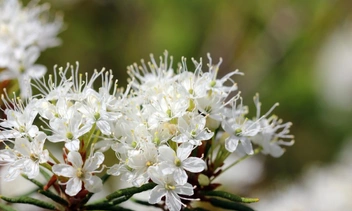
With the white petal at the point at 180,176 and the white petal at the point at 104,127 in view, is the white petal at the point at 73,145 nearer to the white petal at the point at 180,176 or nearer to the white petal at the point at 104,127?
the white petal at the point at 104,127

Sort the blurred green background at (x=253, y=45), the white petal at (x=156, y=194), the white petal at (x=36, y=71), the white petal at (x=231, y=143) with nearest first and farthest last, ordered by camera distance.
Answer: the white petal at (x=156, y=194) < the white petal at (x=231, y=143) < the white petal at (x=36, y=71) < the blurred green background at (x=253, y=45)

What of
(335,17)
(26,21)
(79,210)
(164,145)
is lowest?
(79,210)

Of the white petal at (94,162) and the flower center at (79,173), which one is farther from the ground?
the white petal at (94,162)

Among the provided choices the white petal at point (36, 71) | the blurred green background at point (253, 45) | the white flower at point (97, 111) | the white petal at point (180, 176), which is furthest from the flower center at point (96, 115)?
the blurred green background at point (253, 45)

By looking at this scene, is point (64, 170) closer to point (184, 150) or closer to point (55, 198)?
point (55, 198)

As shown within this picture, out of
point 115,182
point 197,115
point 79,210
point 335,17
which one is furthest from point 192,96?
point 335,17

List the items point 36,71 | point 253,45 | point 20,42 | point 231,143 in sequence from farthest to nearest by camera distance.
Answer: point 253,45 < point 20,42 < point 36,71 < point 231,143

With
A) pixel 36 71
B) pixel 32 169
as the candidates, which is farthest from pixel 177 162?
pixel 36 71

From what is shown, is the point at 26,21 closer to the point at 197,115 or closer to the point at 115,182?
the point at 115,182
